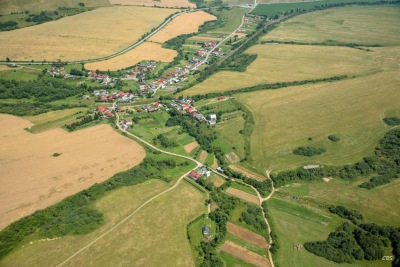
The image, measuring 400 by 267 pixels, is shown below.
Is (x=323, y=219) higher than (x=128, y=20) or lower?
lower

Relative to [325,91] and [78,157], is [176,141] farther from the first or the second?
[325,91]

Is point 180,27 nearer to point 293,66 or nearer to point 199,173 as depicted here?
point 293,66

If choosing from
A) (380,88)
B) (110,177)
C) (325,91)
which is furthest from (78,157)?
(380,88)

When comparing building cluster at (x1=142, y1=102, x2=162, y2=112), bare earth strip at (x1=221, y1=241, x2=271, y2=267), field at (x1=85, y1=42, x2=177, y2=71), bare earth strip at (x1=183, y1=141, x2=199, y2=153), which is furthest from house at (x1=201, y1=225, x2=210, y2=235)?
field at (x1=85, y1=42, x2=177, y2=71)

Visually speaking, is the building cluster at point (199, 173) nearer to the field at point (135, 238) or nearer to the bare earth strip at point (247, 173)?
the field at point (135, 238)

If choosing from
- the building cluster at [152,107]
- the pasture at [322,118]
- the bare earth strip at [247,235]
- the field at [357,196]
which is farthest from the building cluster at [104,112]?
the field at [357,196]

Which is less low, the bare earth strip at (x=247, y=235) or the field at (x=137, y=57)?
the field at (x=137, y=57)

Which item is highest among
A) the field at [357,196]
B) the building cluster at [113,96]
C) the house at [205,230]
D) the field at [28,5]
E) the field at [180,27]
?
the field at [28,5]
